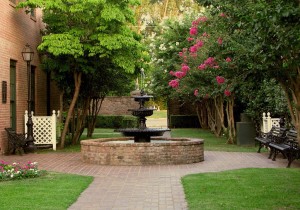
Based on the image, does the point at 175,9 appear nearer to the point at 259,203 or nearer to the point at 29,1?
the point at 29,1

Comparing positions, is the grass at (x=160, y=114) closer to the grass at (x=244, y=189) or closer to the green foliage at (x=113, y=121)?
the green foliage at (x=113, y=121)

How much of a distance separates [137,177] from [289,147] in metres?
4.39

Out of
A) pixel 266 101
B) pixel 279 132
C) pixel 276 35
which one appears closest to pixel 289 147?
pixel 279 132

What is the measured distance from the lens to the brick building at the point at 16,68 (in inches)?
640

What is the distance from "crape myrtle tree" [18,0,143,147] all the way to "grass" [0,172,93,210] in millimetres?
7319

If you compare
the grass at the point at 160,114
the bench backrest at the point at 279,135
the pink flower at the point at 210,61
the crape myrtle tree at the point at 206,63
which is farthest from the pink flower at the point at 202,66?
the grass at the point at 160,114

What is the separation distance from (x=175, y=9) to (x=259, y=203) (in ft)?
115

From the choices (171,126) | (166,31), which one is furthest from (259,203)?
(171,126)

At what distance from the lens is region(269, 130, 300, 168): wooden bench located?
12695mm

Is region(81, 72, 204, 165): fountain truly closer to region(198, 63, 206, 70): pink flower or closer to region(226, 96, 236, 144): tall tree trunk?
region(198, 63, 206, 70): pink flower

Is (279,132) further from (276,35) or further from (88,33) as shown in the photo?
(276,35)

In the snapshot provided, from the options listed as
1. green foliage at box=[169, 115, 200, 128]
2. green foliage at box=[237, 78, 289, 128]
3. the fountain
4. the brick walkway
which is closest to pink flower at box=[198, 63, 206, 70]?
green foliage at box=[237, 78, 289, 128]

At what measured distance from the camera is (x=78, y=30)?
17.9m

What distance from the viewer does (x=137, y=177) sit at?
1101 cm
